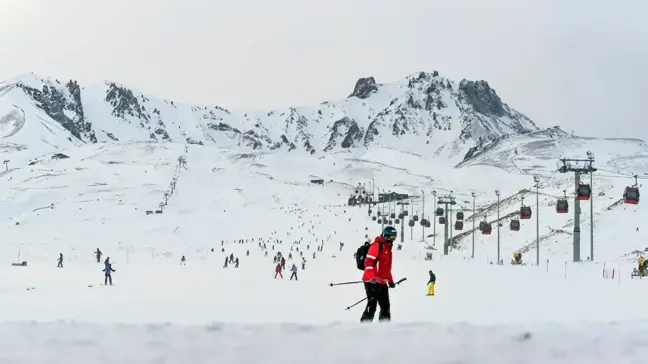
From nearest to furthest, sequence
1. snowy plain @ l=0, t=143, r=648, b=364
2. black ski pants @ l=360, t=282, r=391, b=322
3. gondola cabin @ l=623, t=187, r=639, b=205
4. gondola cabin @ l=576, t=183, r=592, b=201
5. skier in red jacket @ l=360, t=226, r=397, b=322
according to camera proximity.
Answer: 1. snowy plain @ l=0, t=143, r=648, b=364
2. skier in red jacket @ l=360, t=226, r=397, b=322
3. black ski pants @ l=360, t=282, r=391, b=322
4. gondola cabin @ l=576, t=183, r=592, b=201
5. gondola cabin @ l=623, t=187, r=639, b=205

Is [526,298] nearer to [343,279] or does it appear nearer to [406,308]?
[406,308]

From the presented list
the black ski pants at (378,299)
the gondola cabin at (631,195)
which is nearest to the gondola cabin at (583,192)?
the gondola cabin at (631,195)

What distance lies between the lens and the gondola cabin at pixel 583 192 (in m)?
42.4

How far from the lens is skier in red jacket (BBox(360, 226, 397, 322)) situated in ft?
37.0

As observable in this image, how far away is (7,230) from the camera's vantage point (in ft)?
→ 286

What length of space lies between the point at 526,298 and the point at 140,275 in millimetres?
22805

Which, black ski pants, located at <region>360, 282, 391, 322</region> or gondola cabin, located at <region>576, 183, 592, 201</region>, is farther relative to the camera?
gondola cabin, located at <region>576, 183, 592, 201</region>

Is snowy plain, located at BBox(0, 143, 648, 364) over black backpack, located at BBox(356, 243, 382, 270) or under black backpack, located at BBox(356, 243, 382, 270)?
under

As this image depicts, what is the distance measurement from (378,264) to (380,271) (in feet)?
0.45

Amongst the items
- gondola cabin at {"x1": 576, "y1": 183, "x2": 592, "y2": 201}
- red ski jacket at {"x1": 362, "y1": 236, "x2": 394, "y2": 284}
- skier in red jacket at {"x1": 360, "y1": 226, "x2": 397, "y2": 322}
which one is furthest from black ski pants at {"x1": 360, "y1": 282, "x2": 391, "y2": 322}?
gondola cabin at {"x1": 576, "y1": 183, "x2": 592, "y2": 201}

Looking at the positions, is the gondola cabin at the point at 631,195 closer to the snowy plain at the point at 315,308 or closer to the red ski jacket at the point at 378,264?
the snowy plain at the point at 315,308

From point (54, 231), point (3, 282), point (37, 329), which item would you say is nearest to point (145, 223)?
point (54, 231)

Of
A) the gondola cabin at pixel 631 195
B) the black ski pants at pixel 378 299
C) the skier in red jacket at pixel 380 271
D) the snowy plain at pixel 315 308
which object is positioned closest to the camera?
the snowy plain at pixel 315 308

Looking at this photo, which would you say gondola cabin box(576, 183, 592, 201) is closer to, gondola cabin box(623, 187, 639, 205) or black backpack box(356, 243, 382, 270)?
gondola cabin box(623, 187, 639, 205)
